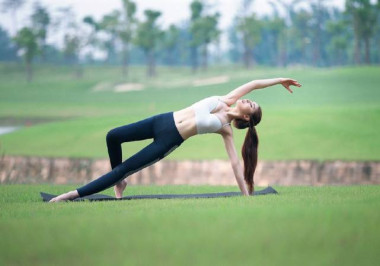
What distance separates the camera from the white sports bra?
7422mm

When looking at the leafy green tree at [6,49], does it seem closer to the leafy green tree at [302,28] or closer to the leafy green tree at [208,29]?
the leafy green tree at [208,29]

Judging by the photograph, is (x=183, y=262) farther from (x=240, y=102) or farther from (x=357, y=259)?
(x=240, y=102)

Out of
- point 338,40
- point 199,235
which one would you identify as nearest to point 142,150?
point 199,235

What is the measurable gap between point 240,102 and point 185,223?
8.66 feet

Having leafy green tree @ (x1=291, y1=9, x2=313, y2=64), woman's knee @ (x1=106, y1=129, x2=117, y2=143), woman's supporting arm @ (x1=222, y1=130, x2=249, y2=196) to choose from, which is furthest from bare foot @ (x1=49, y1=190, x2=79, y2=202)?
leafy green tree @ (x1=291, y1=9, x2=313, y2=64)

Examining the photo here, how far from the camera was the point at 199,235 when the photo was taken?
4777 millimetres

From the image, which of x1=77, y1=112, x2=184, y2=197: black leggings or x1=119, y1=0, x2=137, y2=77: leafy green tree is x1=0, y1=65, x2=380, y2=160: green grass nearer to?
x1=119, y1=0, x2=137, y2=77: leafy green tree

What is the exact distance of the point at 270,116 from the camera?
24609mm

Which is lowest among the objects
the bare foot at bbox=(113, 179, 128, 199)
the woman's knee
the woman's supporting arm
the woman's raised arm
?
the bare foot at bbox=(113, 179, 128, 199)

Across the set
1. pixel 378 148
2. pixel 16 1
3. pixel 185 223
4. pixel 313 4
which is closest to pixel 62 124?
pixel 378 148

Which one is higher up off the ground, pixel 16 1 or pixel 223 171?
pixel 16 1

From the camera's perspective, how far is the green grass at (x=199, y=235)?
4371 millimetres

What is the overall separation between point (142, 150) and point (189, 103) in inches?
1398

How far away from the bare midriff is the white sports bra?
0.05m
